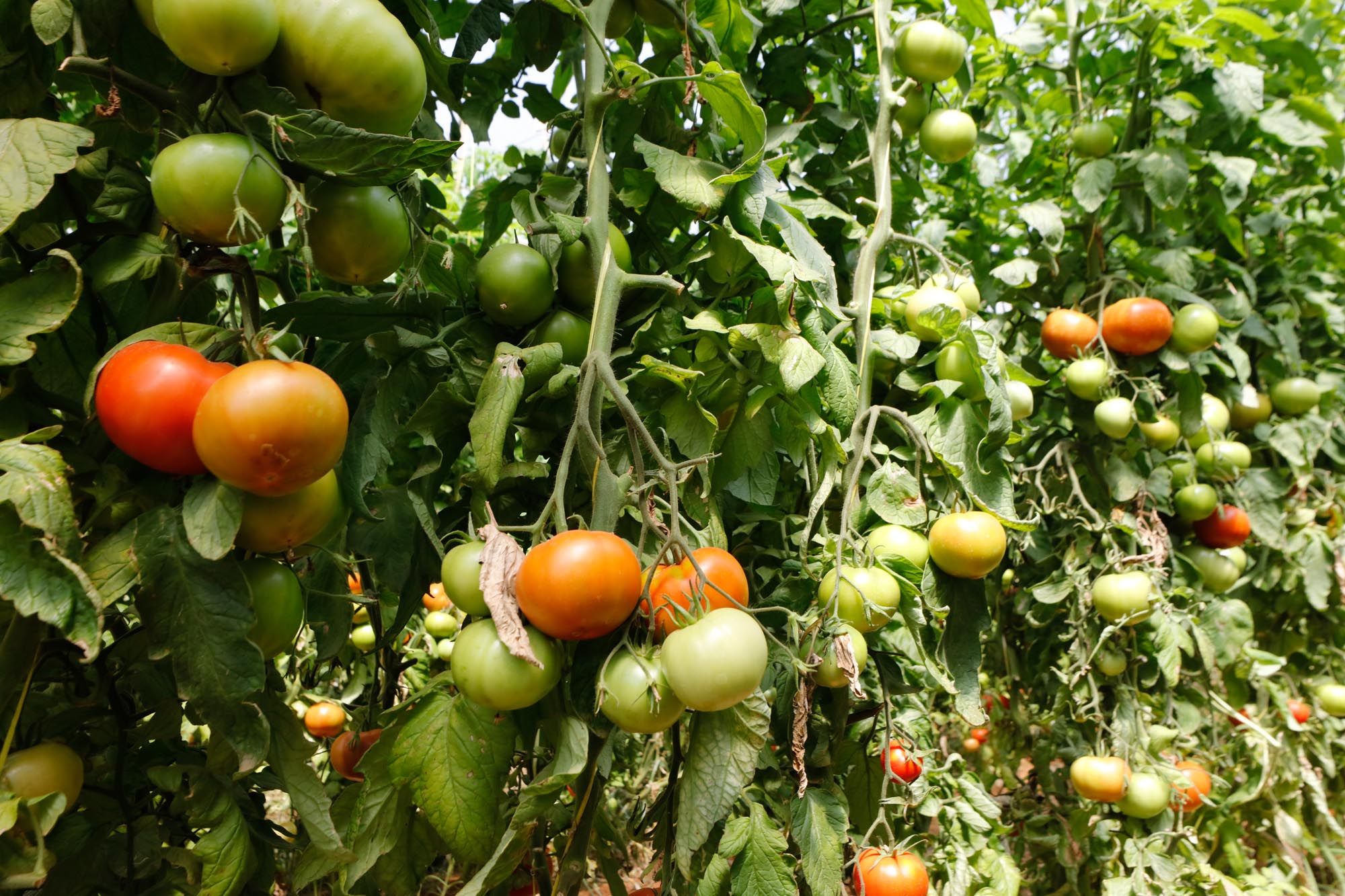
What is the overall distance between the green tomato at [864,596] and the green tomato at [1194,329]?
1.21m

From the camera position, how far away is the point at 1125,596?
152 cm

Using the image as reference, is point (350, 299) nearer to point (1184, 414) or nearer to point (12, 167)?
Result: point (12, 167)

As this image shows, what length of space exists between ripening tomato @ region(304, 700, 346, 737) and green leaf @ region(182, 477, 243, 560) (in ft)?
4.38

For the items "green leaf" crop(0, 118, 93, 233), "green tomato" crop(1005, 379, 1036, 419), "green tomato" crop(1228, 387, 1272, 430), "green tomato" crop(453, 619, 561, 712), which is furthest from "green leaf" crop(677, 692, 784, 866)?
"green tomato" crop(1228, 387, 1272, 430)

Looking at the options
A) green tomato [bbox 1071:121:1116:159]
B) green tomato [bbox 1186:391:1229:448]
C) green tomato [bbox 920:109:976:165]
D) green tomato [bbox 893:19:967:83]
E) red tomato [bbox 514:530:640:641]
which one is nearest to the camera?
red tomato [bbox 514:530:640:641]

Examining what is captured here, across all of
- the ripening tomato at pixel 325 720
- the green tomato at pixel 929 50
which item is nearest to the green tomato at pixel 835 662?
the green tomato at pixel 929 50

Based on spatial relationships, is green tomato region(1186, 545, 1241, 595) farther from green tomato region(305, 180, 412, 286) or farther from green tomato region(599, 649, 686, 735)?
green tomato region(305, 180, 412, 286)

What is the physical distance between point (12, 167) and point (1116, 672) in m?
1.87

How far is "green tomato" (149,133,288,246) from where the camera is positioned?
1.70ft

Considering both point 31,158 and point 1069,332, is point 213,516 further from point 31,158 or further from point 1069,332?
point 1069,332

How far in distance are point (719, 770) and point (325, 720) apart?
134cm

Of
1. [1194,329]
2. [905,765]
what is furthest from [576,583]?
[1194,329]

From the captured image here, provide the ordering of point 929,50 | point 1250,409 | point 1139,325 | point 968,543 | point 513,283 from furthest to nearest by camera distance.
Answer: point 1250,409
point 1139,325
point 929,50
point 968,543
point 513,283

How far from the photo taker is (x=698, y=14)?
111cm
